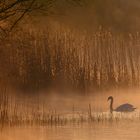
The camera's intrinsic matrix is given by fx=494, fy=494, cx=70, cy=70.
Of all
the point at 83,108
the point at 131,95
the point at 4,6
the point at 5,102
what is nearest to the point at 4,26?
the point at 4,6

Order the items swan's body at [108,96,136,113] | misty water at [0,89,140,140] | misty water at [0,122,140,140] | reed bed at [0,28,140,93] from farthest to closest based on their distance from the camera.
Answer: swan's body at [108,96,136,113]
reed bed at [0,28,140,93]
misty water at [0,89,140,140]
misty water at [0,122,140,140]

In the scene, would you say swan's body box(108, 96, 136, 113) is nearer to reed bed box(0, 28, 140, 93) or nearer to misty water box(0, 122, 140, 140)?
reed bed box(0, 28, 140, 93)

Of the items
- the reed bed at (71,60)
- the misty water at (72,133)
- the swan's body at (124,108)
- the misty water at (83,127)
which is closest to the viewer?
the misty water at (72,133)

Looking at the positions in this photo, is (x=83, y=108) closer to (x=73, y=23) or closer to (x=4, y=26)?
(x=73, y=23)

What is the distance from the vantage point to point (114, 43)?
26.4 metres

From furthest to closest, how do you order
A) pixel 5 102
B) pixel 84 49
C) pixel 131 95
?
pixel 131 95 → pixel 84 49 → pixel 5 102

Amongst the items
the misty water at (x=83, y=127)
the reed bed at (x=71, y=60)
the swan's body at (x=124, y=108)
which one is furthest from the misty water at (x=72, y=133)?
the swan's body at (x=124, y=108)

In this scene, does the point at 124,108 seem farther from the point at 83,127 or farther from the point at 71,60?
the point at 71,60

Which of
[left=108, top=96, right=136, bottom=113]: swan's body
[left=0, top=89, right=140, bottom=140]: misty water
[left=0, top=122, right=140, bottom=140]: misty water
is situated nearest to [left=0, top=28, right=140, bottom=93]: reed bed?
[left=0, top=89, right=140, bottom=140]: misty water

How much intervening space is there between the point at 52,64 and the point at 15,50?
2755 millimetres

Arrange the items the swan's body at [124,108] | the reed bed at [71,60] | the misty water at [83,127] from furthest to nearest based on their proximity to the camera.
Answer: the swan's body at [124,108] → the reed bed at [71,60] → the misty water at [83,127]

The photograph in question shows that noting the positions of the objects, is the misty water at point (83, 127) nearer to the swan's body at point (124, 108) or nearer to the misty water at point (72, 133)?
the misty water at point (72, 133)

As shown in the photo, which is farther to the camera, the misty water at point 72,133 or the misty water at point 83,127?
the misty water at point 83,127

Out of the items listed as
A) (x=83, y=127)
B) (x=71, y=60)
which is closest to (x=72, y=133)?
(x=83, y=127)
